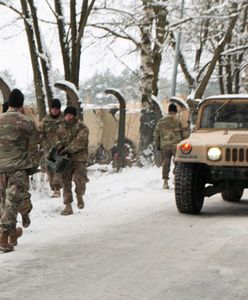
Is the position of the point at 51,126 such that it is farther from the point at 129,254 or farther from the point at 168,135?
the point at 129,254

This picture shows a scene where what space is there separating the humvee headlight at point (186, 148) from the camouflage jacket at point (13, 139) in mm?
2813

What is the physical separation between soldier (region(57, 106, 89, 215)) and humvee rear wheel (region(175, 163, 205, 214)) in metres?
1.41

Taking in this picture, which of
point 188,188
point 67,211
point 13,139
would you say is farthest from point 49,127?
point 13,139

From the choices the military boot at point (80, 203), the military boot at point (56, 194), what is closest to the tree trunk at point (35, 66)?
the military boot at point (56, 194)

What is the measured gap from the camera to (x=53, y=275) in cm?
558

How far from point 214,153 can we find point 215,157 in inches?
2.2

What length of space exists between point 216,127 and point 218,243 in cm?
331

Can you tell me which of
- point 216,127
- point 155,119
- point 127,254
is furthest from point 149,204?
point 155,119

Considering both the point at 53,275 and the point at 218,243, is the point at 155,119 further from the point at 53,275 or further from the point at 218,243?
the point at 53,275

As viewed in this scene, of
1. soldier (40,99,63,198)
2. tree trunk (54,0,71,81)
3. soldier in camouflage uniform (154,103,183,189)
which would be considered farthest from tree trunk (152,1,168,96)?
soldier (40,99,63,198)

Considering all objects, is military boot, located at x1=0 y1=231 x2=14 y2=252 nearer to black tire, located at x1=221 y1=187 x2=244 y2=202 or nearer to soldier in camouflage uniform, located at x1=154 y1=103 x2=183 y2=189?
black tire, located at x1=221 y1=187 x2=244 y2=202

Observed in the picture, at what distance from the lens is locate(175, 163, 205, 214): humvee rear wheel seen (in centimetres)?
902

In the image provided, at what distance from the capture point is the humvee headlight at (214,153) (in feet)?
28.8

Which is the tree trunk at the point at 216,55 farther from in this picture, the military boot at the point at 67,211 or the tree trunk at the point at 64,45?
the military boot at the point at 67,211
